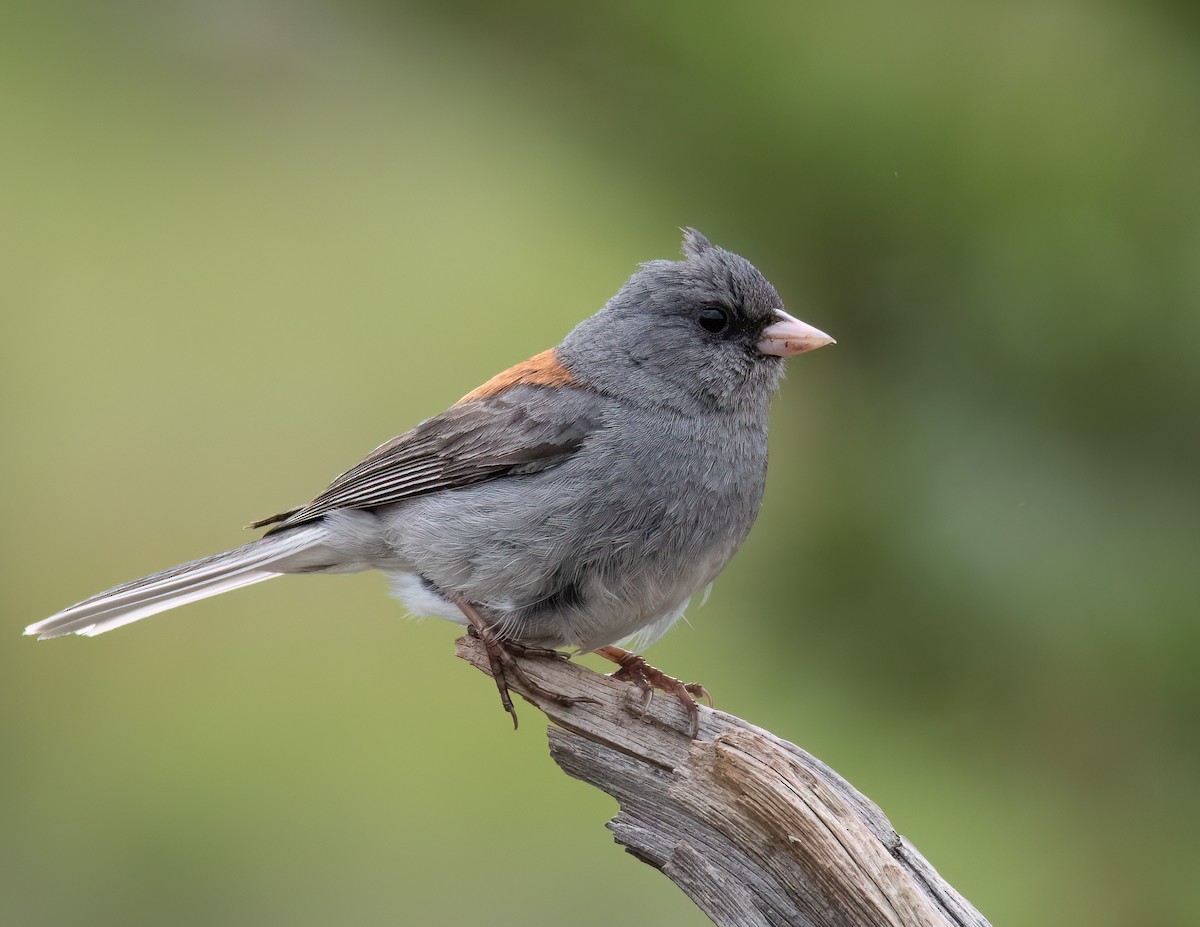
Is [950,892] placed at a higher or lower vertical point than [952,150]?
lower

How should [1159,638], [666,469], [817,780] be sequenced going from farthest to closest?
1. [1159,638]
2. [666,469]
3. [817,780]

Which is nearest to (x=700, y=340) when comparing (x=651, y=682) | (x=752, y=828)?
(x=651, y=682)

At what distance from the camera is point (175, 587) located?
2.46 m

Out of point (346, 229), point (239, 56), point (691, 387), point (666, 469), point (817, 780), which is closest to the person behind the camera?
point (817, 780)

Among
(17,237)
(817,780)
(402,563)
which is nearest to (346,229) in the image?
(17,237)

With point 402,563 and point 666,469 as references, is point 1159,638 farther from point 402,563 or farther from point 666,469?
point 402,563

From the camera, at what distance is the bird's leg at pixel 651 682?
206 cm

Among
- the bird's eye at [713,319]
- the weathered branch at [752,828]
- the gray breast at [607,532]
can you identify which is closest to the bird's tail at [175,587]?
the gray breast at [607,532]

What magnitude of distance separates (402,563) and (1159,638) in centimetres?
186

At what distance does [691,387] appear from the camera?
2311 mm

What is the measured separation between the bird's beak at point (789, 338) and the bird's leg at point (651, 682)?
71cm

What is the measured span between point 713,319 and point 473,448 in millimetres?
578

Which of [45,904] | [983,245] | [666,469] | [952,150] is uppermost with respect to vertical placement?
[952,150]

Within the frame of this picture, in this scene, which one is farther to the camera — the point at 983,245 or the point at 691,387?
the point at 983,245
